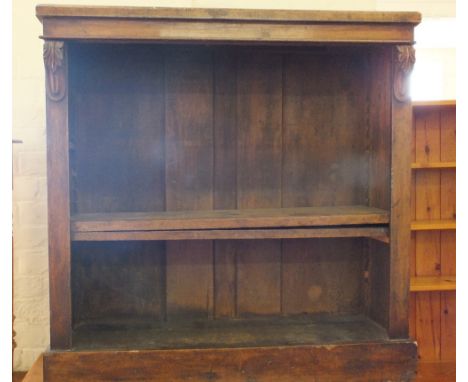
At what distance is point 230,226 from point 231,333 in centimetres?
33

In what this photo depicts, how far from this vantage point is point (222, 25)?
3.98 ft

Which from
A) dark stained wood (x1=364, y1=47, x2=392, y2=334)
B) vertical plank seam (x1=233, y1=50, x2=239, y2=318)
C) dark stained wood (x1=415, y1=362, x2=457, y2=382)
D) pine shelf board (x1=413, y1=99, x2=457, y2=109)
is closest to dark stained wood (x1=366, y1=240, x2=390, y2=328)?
dark stained wood (x1=364, y1=47, x2=392, y2=334)

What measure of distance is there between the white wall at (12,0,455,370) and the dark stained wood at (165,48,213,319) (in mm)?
396

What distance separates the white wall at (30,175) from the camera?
172cm

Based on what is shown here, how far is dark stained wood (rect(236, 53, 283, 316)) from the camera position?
1.51 meters

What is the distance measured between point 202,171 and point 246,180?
136mm

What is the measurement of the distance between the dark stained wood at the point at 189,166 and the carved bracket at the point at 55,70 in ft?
1.18

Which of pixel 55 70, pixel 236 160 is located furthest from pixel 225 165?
pixel 55 70

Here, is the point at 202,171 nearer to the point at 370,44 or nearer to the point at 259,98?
the point at 259,98

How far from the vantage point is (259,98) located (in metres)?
1.51

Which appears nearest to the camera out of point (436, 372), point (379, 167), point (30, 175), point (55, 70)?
point (55, 70)

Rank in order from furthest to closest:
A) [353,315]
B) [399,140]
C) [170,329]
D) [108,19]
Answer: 1. [353,315]
2. [170,329]
3. [399,140]
4. [108,19]

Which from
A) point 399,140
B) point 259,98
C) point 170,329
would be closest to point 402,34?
point 399,140

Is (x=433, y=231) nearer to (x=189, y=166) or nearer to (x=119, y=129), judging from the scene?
(x=189, y=166)
